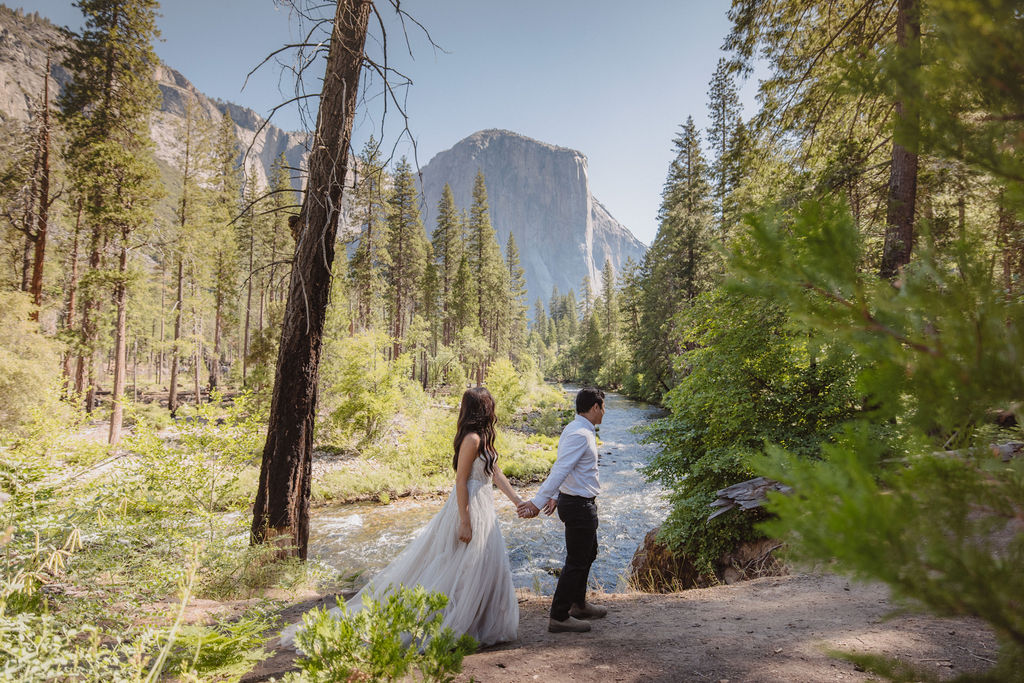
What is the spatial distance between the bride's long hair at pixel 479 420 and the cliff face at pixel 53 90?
2.21 m

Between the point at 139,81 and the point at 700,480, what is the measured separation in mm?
19703

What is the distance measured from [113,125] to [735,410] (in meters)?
19.0

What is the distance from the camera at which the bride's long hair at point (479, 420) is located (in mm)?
3404

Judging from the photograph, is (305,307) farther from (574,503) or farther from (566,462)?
(574,503)

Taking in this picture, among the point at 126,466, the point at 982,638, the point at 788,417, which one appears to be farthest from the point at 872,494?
the point at 126,466

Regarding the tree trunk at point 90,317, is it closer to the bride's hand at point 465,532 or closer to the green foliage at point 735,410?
the bride's hand at point 465,532

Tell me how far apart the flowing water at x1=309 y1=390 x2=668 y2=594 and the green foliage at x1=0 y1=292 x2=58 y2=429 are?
7302mm

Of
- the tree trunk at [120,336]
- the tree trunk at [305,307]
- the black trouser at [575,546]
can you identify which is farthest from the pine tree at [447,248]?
the black trouser at [575,546]

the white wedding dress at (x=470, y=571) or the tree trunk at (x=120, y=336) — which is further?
the tree trunk at (x=120, y=336)

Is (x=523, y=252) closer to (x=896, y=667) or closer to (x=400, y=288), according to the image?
(x=400, y=288)

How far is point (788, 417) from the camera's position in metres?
5.55

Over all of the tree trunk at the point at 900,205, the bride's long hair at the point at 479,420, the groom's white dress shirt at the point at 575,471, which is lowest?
the groom's white dress shirt at the point at 575,471

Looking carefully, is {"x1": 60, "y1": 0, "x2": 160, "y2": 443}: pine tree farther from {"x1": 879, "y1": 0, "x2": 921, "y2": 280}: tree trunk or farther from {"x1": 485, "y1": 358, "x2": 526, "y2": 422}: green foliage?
{"x1": 879, "y1": 0, "x2": 921, "y2": 280}: tree trunk

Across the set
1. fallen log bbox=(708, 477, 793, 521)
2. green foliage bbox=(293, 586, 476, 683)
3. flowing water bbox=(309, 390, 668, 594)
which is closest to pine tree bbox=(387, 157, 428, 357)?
flowing water bbox=(309, 390, 668, 594)
